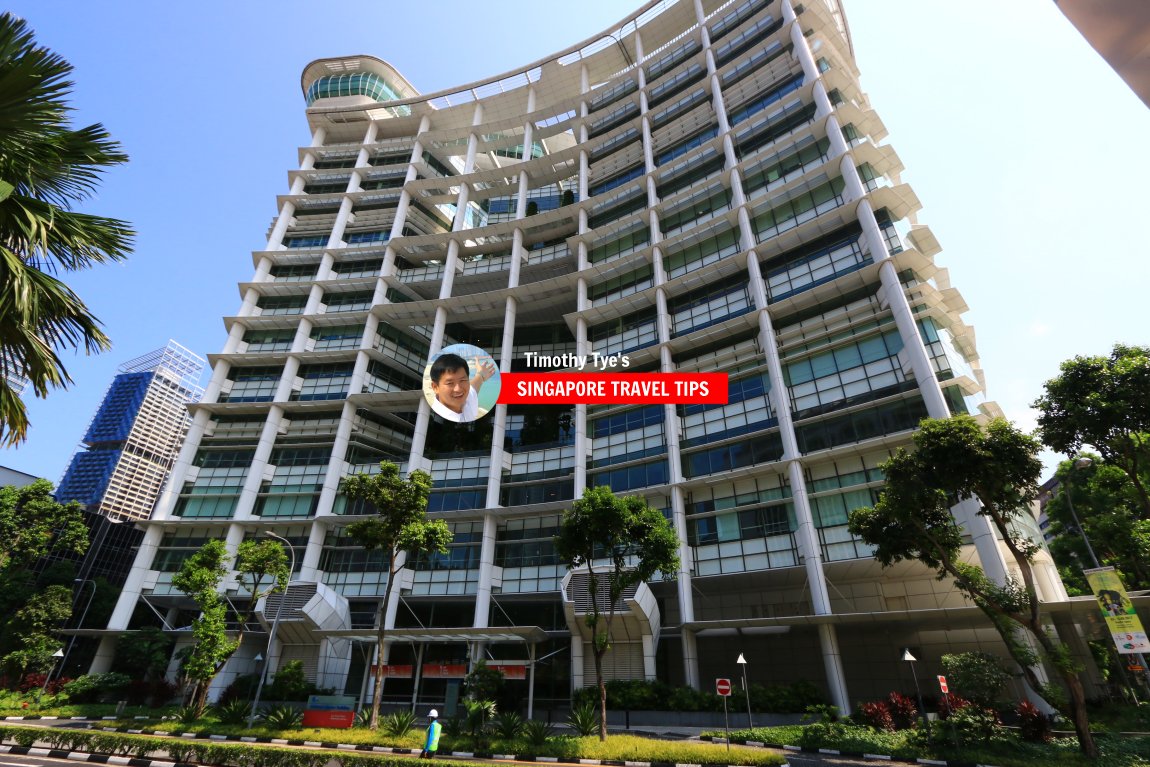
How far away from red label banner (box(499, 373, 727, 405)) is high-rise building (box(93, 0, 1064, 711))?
2.70 feet

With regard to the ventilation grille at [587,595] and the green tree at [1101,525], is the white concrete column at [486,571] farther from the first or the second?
the green tree at [1101,525]

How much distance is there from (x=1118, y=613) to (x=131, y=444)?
199049 mm

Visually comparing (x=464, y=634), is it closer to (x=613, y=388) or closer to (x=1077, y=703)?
(x=613, y=388)

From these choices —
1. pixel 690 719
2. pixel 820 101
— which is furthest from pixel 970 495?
pixel 820 101

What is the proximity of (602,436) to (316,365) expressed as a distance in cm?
2835

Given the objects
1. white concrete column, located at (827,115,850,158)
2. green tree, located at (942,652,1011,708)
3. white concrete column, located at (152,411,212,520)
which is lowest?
green tree, located at (942,652,1011,708)

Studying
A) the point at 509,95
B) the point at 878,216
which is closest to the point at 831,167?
the point at 878,216

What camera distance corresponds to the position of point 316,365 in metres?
51.8

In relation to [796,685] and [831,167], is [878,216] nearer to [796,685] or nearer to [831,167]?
[831,167]

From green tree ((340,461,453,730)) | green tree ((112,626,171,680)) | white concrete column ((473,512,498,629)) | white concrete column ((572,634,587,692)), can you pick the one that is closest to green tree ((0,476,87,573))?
green tree ((112,626,171,680))

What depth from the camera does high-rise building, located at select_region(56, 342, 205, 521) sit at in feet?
481

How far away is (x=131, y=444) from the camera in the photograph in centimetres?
15662

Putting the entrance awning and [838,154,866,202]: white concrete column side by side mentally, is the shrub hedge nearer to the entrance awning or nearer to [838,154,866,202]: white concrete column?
the entrance awning

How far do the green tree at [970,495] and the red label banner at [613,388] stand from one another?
57.1 feet
